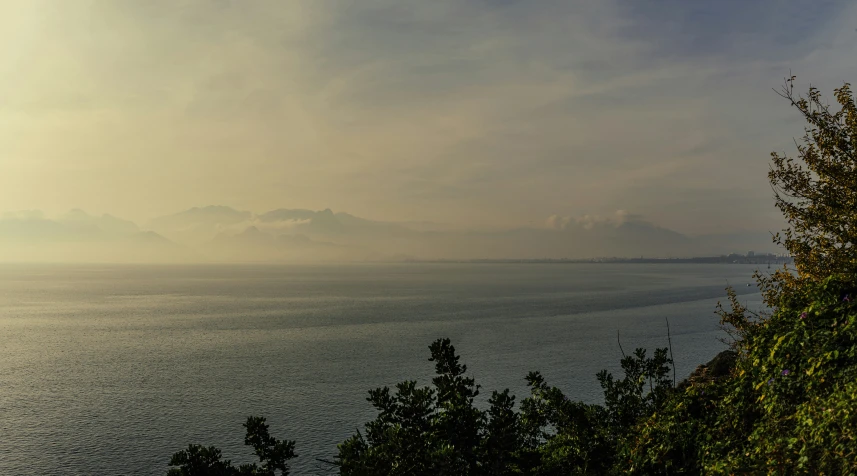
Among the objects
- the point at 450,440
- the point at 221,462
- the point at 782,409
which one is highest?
the point at 782,409

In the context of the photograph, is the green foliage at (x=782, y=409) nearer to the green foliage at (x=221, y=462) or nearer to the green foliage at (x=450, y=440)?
the green foliage at (x=450, y=440)

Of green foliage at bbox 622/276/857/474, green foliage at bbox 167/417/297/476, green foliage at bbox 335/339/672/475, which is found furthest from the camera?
green foliage at bbox 167/417/297/476

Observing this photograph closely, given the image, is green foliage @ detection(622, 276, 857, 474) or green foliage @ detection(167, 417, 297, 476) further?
green foliage @ detection(167, 417, 297, 476)

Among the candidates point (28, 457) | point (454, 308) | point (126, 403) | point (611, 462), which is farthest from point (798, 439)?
point (454, 308)

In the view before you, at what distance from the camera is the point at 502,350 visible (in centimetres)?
7719

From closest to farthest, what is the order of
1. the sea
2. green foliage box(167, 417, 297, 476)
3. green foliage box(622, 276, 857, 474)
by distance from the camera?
green foliage box(622, 276, 857, 474)
green foliage box(167, 417, 297, 476)
the sea

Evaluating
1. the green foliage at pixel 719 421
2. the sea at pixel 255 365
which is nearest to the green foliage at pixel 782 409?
the green foliage at pixel 719 421

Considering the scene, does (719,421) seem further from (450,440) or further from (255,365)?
(255,365)

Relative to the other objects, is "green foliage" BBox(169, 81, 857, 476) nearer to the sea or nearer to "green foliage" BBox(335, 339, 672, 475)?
"green foliage" BBox(335, 339, 672, 475)

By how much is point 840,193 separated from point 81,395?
67184 mm

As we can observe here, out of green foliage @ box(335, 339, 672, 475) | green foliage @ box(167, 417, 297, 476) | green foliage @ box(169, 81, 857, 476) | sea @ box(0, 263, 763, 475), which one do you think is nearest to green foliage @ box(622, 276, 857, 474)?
green foliage @ box(169, 81, 857, 476)

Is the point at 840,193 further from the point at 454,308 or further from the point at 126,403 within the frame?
the point at 454,308

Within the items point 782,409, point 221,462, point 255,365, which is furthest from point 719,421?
point 255,365

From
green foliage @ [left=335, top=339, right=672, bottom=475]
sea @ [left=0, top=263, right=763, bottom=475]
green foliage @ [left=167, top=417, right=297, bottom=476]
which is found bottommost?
sea @ [left=0, top=263, right=763, bottom=475]
